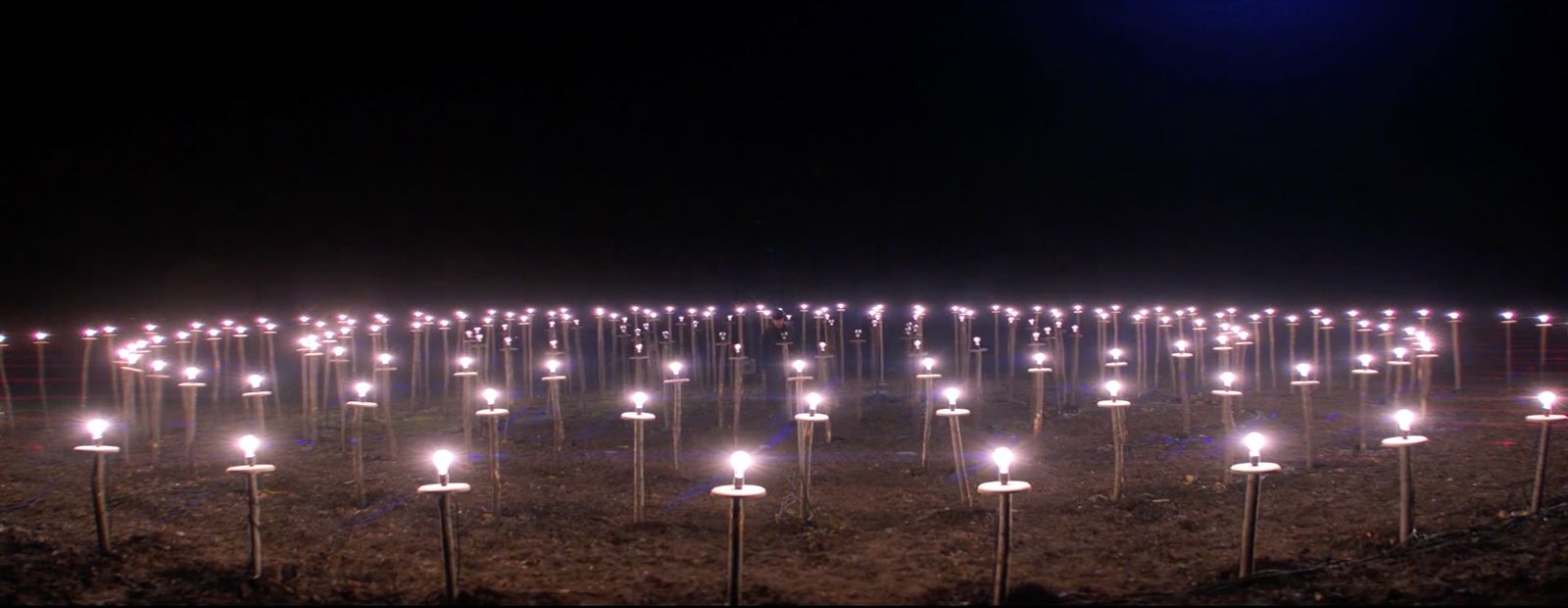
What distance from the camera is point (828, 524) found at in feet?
33.5

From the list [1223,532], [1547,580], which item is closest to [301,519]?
[1223,532]

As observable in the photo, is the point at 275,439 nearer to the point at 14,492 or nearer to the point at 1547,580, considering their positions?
the point at 14,492

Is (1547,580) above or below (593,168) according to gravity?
below

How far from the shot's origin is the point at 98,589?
7.67 meters

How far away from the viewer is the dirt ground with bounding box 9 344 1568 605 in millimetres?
7711

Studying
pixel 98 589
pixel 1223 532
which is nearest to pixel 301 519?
pixel 98 589

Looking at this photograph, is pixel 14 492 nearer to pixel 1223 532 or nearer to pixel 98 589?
pixel 98 589

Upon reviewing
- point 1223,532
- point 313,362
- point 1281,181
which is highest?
point 1281,181

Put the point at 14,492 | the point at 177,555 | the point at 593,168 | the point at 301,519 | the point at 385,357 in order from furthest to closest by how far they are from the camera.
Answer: the point at 593,168 → the point at 385,357 → the point at 14,492 → the point at 301,519 → the point at 177,555

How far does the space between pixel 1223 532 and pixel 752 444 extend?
23.2 ft

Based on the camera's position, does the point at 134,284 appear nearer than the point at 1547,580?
No

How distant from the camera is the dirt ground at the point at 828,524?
7711 millimetres

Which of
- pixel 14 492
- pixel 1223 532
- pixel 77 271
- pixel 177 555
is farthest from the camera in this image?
pixel 77 271

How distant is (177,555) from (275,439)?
6.81 m
